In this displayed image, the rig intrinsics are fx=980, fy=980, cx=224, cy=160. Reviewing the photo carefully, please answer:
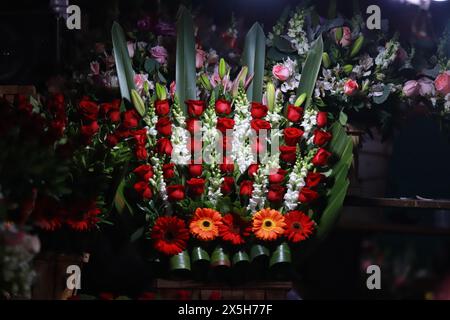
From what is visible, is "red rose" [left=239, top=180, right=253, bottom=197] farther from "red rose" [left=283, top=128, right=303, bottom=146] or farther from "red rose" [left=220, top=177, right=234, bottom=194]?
"red rose" [left=283, top=128, right=303, bottom=146]

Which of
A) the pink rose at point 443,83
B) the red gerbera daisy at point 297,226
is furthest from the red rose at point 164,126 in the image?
the pink rose at point 443,83

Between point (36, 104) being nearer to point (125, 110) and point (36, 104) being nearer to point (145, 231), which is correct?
point (125, 110)

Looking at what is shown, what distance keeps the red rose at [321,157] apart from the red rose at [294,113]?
14 cm

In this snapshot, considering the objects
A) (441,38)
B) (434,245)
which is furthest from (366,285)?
(441,38)

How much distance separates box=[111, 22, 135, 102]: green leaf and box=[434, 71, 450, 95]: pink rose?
1.14 m

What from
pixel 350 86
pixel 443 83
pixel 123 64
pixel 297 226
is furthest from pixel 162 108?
pixel 443 83

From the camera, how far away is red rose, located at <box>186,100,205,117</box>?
3252 millimetres

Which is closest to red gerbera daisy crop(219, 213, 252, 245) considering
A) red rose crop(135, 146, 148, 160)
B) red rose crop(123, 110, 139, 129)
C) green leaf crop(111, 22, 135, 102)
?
red rose crop(135, 146, 148, 160)

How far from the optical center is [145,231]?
10.8ft

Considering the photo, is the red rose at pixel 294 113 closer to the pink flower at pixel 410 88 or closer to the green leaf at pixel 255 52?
the green leaf at pixel 255 52

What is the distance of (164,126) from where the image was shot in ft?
10.6

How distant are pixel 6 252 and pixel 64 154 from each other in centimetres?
54

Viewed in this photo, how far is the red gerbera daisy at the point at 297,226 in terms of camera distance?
3.20 metres

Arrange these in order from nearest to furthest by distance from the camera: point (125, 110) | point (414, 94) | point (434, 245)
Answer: point (125, 110) < point (414, 94) < point (434, 245)
